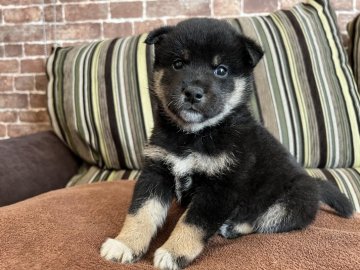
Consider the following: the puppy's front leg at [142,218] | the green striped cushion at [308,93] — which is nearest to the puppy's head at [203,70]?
the puppy's front leg at [142,218]

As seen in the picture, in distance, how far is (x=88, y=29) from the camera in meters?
3.01

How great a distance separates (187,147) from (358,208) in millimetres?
1073

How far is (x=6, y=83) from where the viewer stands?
10.4ft

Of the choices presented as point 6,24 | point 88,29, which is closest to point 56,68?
point 88,29

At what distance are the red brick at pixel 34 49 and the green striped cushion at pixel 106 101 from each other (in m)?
0.62

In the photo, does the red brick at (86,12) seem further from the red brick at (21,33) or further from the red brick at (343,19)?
the red brick at (343,19)

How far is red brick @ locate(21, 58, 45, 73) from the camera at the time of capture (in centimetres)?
311

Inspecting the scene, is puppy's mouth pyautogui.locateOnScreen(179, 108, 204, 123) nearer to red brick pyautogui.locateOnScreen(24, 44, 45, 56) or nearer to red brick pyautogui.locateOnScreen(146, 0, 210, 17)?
red brick pyautogui.locateOnScreen(146, 0, 210, 17)

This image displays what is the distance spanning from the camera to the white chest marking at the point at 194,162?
54.8 inches

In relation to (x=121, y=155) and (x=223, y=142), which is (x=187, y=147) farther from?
(x=121, y=155)

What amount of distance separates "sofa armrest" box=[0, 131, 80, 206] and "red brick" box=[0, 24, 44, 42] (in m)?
0.90

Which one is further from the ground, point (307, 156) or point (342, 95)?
point (342, 95)

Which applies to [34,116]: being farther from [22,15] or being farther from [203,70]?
[203,70]

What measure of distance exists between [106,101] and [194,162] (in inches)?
46.4
